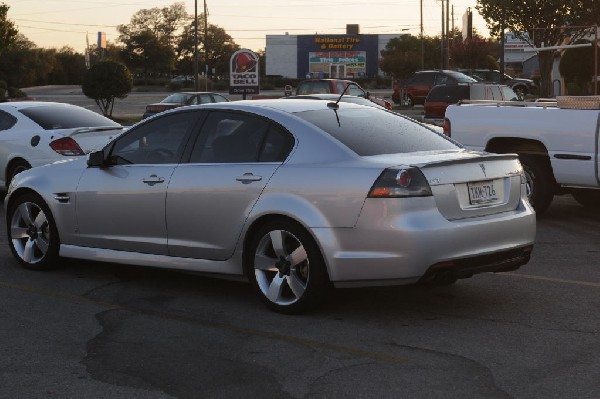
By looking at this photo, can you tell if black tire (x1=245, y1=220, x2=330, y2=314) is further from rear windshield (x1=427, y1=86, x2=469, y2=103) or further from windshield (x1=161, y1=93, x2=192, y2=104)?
windshield (x1=161, y1=93, x2=192, y2=104)

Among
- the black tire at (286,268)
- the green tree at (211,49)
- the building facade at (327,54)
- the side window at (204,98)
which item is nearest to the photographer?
the black tire at (286,268)

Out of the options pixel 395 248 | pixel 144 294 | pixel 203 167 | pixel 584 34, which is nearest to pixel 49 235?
pixel 144 294

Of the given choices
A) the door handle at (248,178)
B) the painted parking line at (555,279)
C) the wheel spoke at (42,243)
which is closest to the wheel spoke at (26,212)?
the wheel spoke at (42,243)

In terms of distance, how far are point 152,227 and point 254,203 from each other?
3.60ft

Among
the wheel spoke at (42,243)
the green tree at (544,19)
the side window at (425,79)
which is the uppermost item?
the green tree at (544,19)

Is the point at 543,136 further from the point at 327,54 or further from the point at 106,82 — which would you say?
the point at 327,54

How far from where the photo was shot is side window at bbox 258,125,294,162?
24.7ft

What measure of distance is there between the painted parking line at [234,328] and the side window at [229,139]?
1213mm

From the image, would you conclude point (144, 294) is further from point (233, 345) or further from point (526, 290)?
point (526, 290)

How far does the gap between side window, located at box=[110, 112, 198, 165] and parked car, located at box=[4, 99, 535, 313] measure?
0.04ft

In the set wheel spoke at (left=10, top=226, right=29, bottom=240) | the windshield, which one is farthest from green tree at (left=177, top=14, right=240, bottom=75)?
wheel spoke at (left=10, top=226, right=29, bottom=240)

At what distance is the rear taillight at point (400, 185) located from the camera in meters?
6.88

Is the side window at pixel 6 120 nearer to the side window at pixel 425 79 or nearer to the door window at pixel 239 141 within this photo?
the door window at pixel 239 141

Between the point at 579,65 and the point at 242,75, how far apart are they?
1698 centimetres
